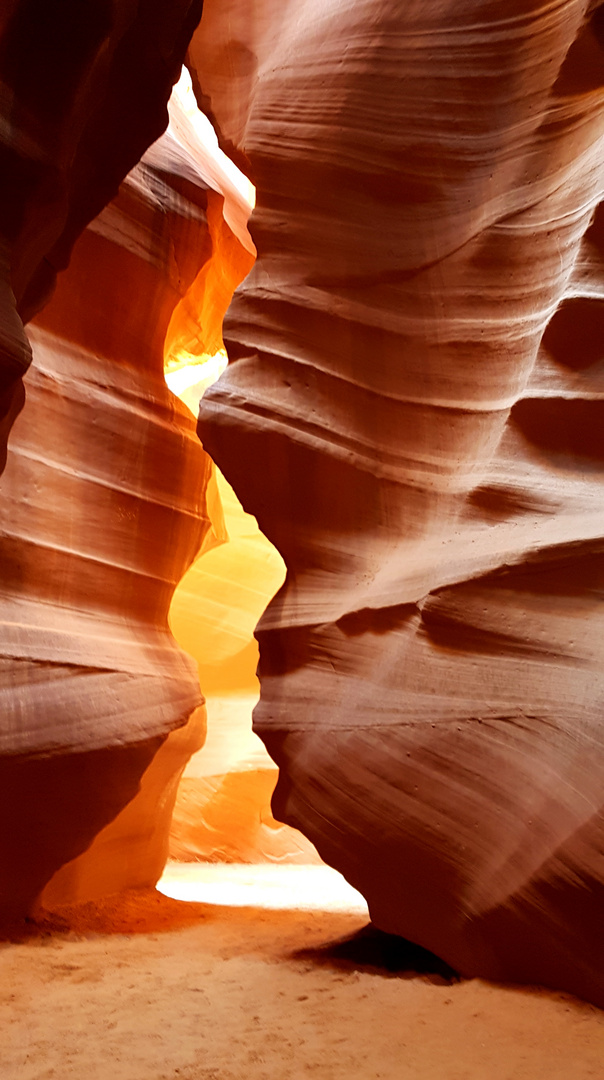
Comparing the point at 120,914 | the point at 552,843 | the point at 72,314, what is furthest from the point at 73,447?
the point at 552,843

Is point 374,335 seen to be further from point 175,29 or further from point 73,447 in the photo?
point 73,447

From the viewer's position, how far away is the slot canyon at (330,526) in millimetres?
3176

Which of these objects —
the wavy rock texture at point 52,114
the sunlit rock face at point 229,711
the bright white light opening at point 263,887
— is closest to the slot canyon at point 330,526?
the wavy rock texture at point 52,114

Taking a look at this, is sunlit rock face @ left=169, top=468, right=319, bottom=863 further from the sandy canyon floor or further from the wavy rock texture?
the wavy rock texture

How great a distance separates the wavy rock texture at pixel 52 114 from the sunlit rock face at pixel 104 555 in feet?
5.42

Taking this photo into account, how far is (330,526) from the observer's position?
464cm

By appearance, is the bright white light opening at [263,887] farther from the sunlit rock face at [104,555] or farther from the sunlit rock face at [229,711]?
the sunlit rock face at [104,555]

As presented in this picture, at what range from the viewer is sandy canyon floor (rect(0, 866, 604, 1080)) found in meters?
2.70

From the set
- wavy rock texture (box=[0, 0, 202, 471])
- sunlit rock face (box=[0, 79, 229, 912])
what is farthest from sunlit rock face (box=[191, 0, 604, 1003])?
wavy rock texture (box=[0, 0, 202, 471])

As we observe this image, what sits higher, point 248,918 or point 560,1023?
point 560,1023

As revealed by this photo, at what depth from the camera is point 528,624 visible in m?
3.67

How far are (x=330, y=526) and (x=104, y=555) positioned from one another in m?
1.70

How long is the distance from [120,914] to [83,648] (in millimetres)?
1663

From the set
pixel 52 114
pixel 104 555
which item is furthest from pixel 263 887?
pixel 52 114
